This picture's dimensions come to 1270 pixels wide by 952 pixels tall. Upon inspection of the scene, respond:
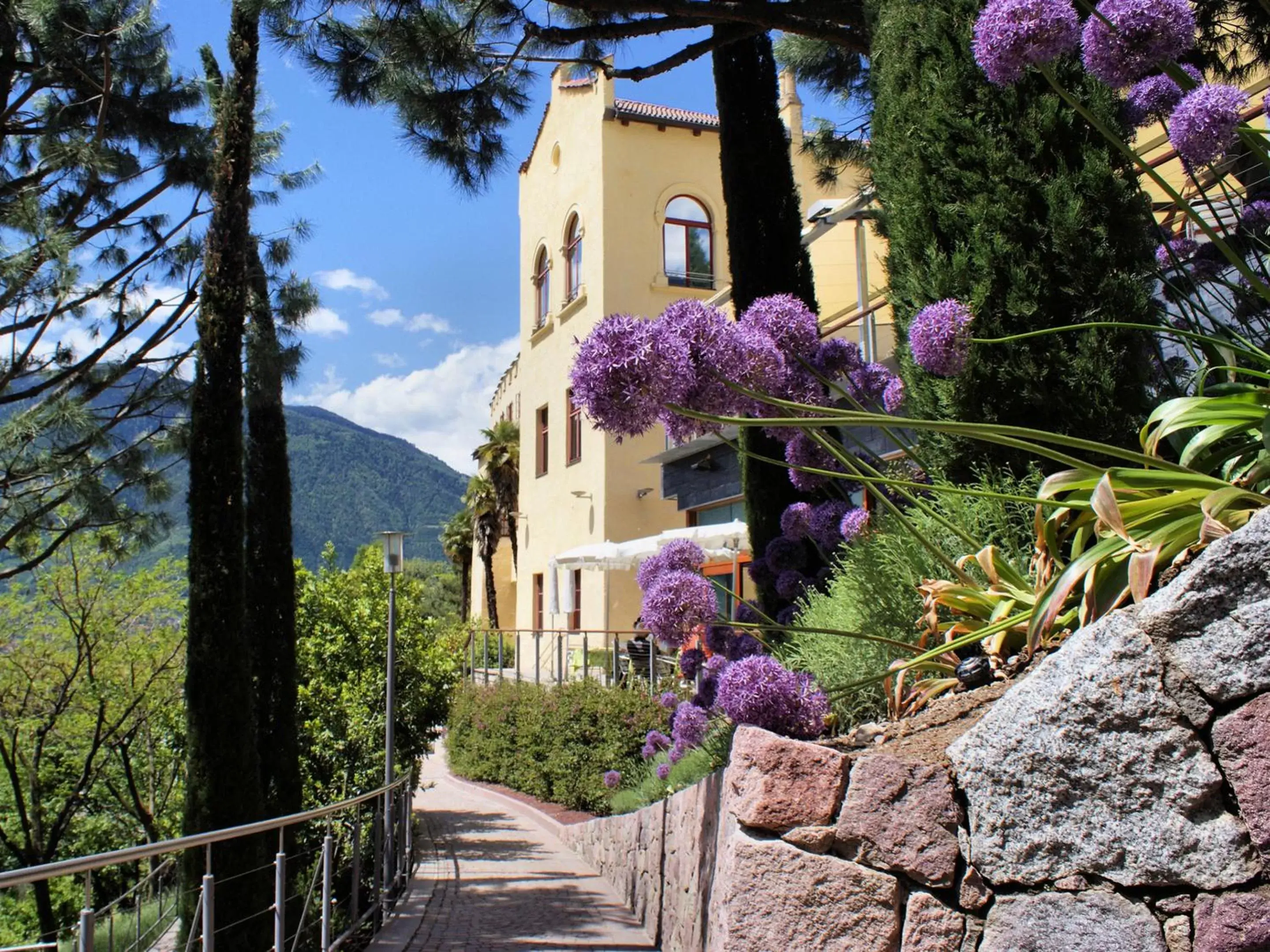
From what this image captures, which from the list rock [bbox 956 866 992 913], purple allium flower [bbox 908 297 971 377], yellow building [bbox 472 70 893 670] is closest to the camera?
rock [bbox 956 866 992 913]

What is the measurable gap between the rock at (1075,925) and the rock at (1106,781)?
5 centimetres

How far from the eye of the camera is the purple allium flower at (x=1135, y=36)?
2.63m

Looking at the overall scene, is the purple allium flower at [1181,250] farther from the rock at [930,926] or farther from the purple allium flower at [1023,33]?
the rock at [930,926]

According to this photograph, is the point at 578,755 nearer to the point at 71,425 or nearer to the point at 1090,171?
the point at 71,425

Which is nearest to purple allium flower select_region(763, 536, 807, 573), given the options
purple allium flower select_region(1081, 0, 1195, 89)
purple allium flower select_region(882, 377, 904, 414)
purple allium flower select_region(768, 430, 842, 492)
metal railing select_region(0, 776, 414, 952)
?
purple allium flower select_region(768, 430, 842, 492)

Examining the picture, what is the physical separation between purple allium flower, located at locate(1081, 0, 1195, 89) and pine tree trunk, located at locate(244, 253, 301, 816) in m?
9.28

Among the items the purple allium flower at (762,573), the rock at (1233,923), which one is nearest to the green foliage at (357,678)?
the purple allium flower at (762,573)

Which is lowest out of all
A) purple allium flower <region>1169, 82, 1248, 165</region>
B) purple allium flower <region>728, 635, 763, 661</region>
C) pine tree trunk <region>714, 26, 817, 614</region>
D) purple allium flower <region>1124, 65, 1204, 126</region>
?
purple allium flower <region>728, 635, 763, 661</region>

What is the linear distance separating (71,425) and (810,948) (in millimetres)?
10052

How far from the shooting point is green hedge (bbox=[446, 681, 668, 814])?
1334 cm

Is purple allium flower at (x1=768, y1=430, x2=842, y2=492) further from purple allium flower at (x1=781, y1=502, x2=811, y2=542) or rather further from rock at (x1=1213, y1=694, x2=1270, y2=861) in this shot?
rock at (x1=1213, y1=694, x2=1270, y2=861)

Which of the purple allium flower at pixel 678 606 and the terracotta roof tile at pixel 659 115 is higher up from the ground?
the terracotta roof tile at pixel 659 115

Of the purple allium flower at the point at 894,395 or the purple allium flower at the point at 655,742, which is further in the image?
the purple allium flower at the point at 655,742

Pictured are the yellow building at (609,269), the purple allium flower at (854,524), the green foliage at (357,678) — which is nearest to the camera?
the purple allium flower at (854,524)
